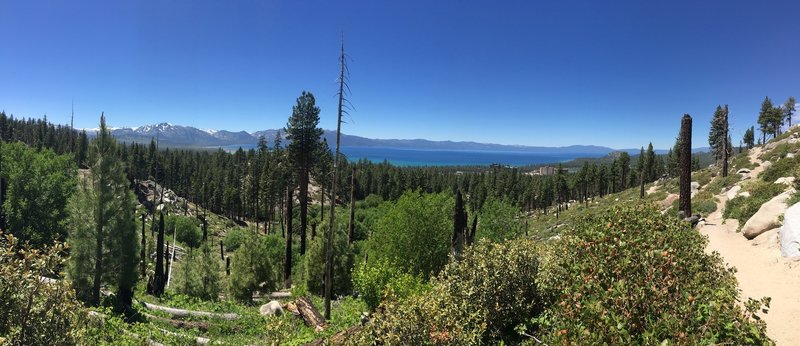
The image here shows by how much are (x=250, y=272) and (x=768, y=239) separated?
30.9 metres

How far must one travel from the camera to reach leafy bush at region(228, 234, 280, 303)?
1110 inches

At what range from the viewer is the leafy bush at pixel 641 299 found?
5137 mm

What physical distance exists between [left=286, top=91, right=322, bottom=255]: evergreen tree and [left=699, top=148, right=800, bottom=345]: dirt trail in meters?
27.9

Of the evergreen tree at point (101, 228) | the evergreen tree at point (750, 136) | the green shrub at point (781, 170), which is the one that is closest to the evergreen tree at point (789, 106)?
the evergreen tree at point (750, 136)

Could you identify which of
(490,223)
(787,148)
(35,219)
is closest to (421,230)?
(490,223)

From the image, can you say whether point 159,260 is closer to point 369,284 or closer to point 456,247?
point 369,284

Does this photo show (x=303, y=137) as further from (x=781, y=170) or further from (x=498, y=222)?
(x=781, y=170)

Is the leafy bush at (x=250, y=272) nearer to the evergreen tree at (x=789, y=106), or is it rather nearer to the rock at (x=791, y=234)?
the rock at (x=791, y=234)

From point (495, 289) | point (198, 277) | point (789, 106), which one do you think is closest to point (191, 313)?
point (198, 277)

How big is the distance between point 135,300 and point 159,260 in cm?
992

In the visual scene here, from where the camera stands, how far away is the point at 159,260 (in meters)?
32.1

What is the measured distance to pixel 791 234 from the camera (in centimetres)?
1554

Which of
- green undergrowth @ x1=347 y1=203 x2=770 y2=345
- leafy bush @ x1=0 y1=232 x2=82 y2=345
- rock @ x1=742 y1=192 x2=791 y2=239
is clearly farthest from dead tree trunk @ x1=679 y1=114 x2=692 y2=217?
leafy bush @ x1=0 y1=232 x2=82 y2=345

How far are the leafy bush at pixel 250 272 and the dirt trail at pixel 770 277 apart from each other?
91.5ft
